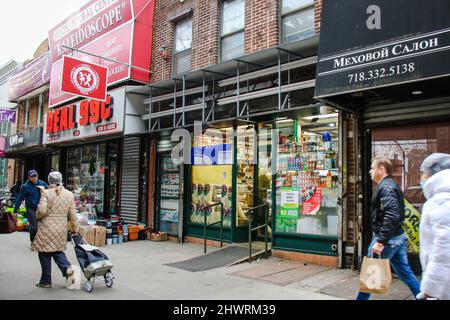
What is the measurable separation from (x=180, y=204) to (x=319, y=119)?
4576 millimetres

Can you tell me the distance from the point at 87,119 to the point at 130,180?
234 centimetres

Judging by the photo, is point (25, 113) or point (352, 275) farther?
point (25, 113)

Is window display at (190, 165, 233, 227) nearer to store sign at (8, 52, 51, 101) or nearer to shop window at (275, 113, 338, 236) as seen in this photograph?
shop window at (275, 113, 338, 236)

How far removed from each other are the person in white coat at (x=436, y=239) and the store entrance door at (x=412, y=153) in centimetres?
372

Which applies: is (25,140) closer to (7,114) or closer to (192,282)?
(7,114)

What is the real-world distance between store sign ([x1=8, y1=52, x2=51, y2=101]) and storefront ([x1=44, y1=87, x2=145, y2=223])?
3165mm

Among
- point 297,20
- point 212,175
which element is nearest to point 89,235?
point 212,175

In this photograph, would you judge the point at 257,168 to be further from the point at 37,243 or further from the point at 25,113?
the point at 25,113

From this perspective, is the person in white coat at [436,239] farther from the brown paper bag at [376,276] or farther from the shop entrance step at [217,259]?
the shop entrance step at [217,259]

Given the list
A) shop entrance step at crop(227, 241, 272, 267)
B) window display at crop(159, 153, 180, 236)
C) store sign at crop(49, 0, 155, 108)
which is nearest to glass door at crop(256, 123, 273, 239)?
shop entrance step at crop(227, 241, 272, 267)

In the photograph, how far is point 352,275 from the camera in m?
7.11

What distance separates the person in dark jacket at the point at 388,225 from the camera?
15.2 ft

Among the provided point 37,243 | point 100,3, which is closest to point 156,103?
point 100,3

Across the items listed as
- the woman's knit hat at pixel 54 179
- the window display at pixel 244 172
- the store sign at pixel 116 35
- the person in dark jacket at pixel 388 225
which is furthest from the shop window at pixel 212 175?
the person in dark jacket at pixel 388 225
